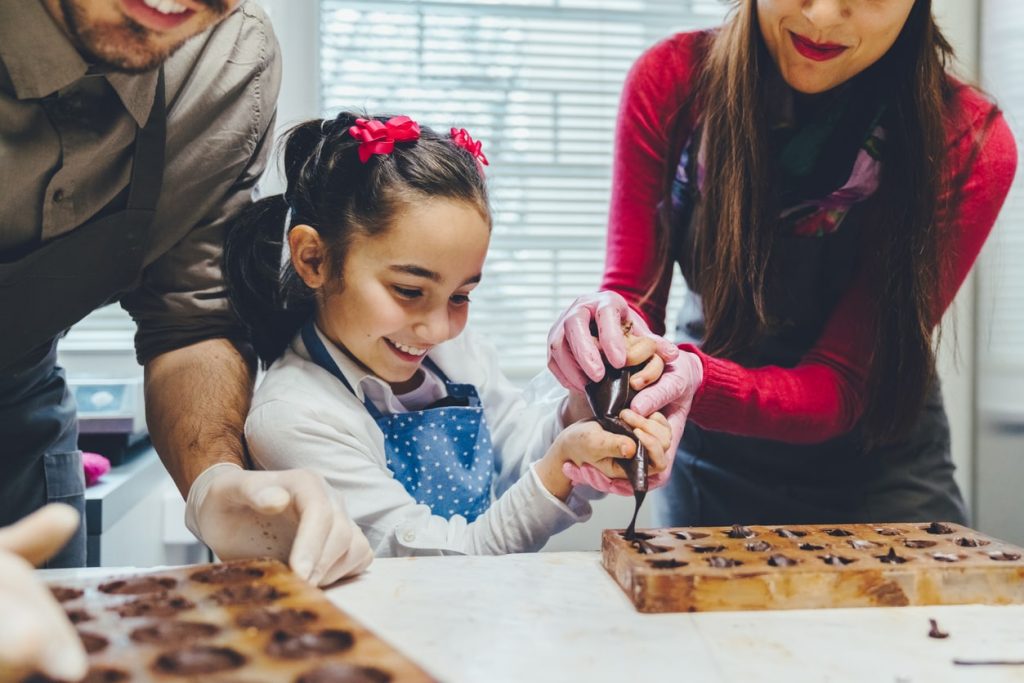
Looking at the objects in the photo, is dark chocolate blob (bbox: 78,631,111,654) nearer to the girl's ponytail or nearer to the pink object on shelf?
the girl's ponytail

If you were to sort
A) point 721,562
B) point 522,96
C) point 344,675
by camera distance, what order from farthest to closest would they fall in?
point 522,96
point 721,562
point 344,675

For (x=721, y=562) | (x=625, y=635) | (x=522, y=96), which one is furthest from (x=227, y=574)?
(x=522, y=96)

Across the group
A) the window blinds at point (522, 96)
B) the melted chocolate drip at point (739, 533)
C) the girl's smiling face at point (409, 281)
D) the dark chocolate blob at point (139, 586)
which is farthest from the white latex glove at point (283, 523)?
the window blinds at point (522, 96)

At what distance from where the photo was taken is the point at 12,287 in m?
1.28

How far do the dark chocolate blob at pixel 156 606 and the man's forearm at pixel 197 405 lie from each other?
481 millimetres

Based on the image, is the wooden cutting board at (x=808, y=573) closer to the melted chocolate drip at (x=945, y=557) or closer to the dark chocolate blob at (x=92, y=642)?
the melted chocolate drip at (x=945, y=557)

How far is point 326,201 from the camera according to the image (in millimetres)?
1492

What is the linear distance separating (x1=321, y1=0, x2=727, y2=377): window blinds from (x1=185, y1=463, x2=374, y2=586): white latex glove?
1793 mm

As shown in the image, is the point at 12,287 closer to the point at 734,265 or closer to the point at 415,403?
the point at 415,403

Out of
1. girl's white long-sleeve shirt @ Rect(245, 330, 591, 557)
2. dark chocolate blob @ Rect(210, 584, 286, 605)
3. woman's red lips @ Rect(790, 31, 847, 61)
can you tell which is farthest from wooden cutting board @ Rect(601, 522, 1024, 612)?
woman's red lips @ Rect(790, 31, 847, 61)

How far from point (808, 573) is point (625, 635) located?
0.72ft

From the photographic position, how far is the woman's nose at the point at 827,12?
142 centimetres

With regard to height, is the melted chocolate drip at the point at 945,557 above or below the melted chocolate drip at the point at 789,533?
above

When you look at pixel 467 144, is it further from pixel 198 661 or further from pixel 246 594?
pixel 198 661
